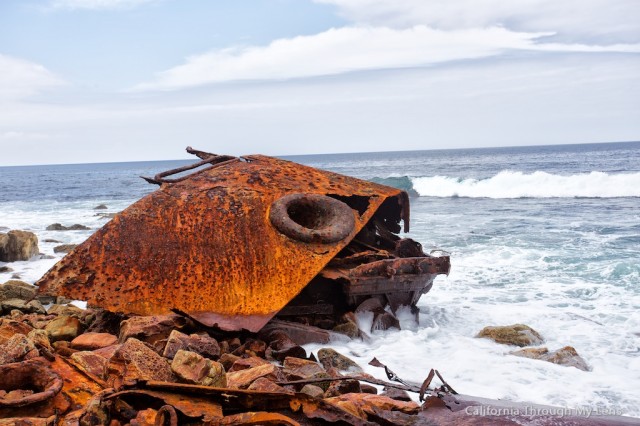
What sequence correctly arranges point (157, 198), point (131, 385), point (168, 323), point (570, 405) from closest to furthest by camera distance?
point (131, 385)
point (570, 405)
point (168, 323)
point (157, 198)

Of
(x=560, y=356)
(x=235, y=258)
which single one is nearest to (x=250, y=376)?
(x=235, y=258)

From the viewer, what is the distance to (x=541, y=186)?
26.7 metres

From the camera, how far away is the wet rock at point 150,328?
12.4 ft

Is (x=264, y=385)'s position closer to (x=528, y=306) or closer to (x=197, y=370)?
(x=197, y=370)

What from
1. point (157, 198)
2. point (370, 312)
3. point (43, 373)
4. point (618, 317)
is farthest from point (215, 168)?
point (618, 317)

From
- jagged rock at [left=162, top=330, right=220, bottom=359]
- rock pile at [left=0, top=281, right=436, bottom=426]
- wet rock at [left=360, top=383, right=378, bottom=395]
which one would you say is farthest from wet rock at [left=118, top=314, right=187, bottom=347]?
wet rock at [left=360, top=383, right=378, bottom=395]

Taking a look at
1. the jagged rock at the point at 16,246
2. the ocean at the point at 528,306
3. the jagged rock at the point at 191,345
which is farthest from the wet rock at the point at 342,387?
the jagged rock at the point at 16,246

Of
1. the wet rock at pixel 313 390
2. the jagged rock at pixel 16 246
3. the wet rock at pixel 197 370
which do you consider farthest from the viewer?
the jagged rock at pixel 16 246

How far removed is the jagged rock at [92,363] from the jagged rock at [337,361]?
1674mm

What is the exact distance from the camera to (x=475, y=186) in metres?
29.6

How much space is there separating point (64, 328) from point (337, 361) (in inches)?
85.7

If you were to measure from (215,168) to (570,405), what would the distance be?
13.3 feet

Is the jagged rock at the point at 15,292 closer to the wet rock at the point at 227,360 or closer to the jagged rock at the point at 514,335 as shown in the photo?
the wet rock at the point at 227,360

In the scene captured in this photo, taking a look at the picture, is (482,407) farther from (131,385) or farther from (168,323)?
(168,323)
